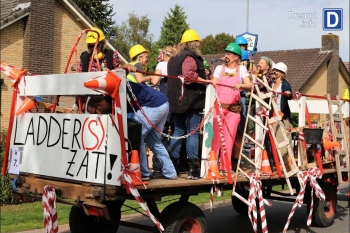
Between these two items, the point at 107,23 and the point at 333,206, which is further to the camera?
the point at 107,23

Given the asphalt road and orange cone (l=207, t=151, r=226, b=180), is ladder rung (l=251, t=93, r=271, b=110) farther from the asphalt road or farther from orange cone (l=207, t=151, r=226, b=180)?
the asphalt road

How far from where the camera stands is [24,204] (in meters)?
11.1

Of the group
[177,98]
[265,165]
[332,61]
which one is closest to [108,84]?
[177,98]

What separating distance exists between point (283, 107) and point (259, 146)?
1.52 m

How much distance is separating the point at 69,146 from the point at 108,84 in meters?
0.96

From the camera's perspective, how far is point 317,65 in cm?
3073

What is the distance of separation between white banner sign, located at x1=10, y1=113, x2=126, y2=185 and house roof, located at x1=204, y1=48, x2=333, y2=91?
2351 centimetres

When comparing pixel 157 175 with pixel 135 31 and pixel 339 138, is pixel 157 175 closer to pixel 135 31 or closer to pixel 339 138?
pixel 339 138

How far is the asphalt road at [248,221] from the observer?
9180 mm

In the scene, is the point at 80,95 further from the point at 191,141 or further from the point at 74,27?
the point at 74,27

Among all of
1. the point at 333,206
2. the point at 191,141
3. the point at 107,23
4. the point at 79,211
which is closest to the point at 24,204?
the point at 79,211

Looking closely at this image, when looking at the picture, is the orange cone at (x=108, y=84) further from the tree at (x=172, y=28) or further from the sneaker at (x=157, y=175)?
the tree at (x=172, y=28)

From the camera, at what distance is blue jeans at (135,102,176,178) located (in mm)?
6102

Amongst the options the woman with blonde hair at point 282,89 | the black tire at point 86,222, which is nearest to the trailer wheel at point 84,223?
the black tire at point 86,222
